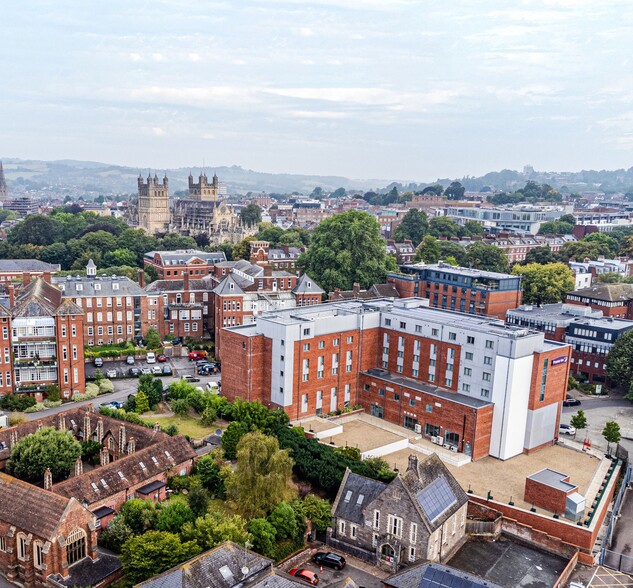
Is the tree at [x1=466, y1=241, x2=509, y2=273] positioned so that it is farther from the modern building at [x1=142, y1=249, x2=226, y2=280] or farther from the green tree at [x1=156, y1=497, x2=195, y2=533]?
the green tree at [x1=156, y1=497, x2=195, y2=533]

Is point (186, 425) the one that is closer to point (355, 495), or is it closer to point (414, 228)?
point (355, 495)

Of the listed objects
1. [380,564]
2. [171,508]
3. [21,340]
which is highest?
[21,340]

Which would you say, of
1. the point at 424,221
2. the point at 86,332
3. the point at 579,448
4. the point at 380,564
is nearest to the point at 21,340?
the point at 86,332

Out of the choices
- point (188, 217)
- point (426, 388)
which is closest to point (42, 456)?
point (426, 388)

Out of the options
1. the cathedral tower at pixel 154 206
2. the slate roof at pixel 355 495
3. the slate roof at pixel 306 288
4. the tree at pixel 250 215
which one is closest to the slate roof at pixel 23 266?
the slate roof at pixel 306 288

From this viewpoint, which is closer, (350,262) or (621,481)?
(621,481)

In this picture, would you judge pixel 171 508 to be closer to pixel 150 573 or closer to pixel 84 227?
pixel 150 573
